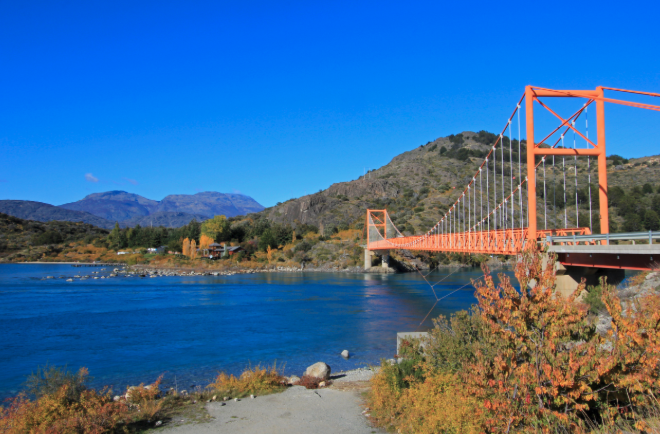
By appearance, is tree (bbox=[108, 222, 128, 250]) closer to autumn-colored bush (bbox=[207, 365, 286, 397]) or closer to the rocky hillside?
the rocky hillside

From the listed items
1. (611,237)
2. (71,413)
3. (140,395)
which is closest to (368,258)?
(611,237)

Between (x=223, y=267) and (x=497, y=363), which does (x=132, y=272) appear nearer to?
(x=223, y=267)

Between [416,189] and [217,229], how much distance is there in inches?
1615

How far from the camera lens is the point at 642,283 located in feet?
65.6

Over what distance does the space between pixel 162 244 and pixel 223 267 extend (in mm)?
28156

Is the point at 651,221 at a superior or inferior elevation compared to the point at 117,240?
superior

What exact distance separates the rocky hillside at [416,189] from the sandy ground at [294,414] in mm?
50430

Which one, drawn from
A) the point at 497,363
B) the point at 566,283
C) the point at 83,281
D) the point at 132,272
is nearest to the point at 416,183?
the point at 132,272

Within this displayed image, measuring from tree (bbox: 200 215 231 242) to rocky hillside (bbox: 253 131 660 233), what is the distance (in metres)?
16.5

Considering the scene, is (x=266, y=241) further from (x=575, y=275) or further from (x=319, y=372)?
(x=575, y=275)

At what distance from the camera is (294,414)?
8.21 metres

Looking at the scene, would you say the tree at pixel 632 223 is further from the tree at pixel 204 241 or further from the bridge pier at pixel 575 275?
the tree at pixel 204 241

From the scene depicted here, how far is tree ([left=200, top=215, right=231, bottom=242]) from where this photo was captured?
72375 millimetres

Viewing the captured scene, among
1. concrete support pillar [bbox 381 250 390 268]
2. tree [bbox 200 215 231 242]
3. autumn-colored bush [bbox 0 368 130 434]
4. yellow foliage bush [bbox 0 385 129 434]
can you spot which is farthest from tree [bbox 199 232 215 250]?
yellow foliage bush [bbox 0 385 129 434]
